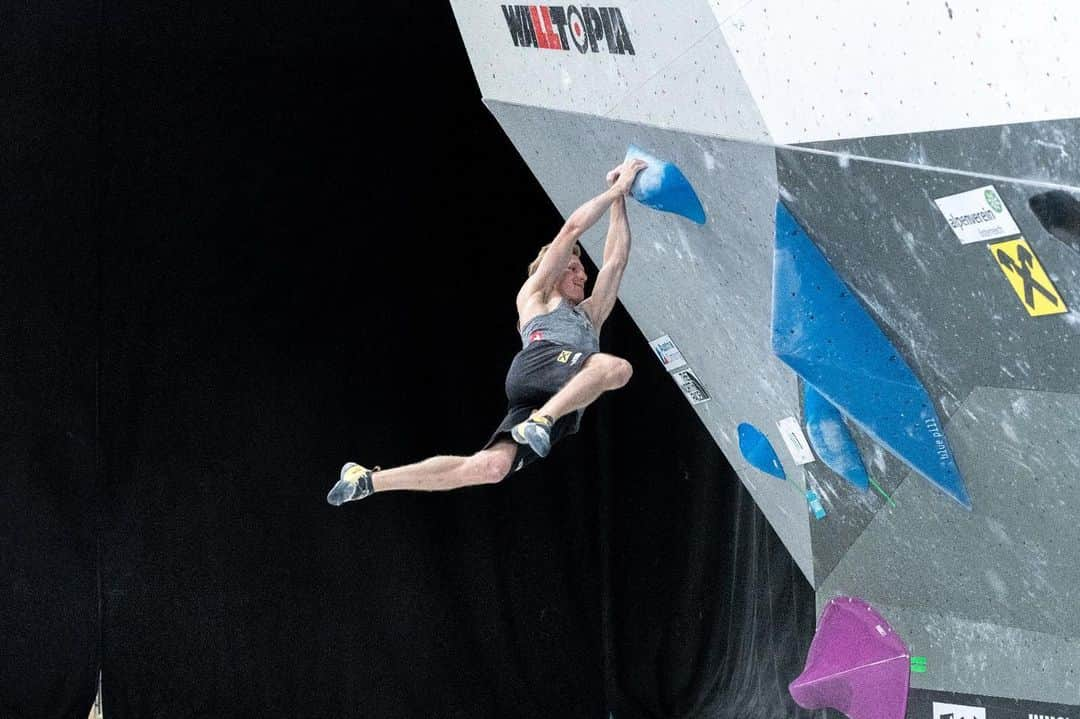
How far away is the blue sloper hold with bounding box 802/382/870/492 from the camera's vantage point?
3.42 m

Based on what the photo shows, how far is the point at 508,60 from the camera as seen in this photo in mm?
3693

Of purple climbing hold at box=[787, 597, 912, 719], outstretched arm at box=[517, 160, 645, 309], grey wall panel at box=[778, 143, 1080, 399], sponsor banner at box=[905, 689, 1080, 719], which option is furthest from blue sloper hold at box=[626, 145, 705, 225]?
sponsor banner at box=[905, 689, 1080, 719]

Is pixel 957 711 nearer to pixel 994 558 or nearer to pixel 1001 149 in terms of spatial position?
pixel 994 558

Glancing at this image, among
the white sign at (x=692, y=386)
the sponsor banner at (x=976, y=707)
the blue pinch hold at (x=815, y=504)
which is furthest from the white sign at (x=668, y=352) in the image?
the sponsor banner at (x=976, y=707)

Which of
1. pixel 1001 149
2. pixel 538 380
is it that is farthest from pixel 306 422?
pixel 1001 149

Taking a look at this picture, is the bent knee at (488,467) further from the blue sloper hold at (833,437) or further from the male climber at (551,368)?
the blue sloper hold at (833,437)

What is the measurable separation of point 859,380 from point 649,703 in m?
3.17

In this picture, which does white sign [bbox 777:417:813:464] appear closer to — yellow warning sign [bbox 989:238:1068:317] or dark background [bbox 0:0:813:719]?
dark background [bbox 0:0:813:719]

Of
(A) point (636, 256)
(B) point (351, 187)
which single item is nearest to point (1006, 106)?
(A) point (636, 256)

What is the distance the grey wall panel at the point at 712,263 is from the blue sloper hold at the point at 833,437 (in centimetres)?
11

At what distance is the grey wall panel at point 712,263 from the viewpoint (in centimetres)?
314

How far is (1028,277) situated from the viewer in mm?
2510

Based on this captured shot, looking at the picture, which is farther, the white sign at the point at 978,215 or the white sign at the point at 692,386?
the white sign at the point at 692,386

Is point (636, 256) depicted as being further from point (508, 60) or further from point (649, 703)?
point (649, 703)
